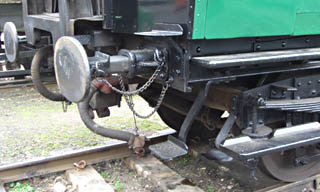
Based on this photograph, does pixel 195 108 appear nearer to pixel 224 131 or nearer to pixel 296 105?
pixel 224 131

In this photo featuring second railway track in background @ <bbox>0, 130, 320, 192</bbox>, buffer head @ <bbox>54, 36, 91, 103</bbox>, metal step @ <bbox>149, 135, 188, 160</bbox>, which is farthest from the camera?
second railway track in background @ <bbox>0, 130, 320, 192</bbox>

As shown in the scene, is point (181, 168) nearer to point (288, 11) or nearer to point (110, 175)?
point (110, 175)

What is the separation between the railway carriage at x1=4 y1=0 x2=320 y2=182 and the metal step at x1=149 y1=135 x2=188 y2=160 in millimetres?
11

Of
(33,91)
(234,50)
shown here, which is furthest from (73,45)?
(33,91)

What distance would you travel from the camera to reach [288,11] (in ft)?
9.66

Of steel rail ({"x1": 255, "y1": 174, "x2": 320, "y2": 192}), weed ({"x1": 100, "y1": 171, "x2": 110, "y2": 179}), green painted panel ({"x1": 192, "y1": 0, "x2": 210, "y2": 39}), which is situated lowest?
weed ({"x1": 100, "y1": 171, "x2": 110, "y2": 179})

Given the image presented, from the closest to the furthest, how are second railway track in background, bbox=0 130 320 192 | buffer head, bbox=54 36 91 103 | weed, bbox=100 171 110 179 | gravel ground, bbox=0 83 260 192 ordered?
1. buffer head, bbox=54 36 91 103
2. second railway track in background, bbox=0 130 320 192
3. gravel ground, bbox=0 83 260 192
4. weed, bbox=100 171 110 179

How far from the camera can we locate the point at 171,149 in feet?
11.3

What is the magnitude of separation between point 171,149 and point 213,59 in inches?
44.7

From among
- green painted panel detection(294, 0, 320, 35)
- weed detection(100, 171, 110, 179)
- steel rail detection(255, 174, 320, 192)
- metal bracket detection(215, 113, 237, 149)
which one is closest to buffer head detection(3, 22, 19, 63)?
weed detection(100, 171, 110, 179)

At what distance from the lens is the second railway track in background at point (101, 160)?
3836 mm

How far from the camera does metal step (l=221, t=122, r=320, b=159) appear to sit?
9.76ft

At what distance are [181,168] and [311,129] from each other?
5.53ft

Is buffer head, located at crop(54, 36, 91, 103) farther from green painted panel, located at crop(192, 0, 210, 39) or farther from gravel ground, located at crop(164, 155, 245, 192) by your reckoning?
gravel ground, located at crop(164, 155, 245, 192)
